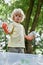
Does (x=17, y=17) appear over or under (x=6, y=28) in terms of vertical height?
over

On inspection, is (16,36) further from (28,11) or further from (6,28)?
(28,11)

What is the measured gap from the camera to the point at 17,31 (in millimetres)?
2506

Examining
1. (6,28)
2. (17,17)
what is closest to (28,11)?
(17,17)

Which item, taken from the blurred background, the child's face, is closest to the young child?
the child's face

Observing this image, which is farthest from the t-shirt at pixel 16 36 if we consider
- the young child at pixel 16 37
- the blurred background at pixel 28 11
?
the blurred background at pixel 28 11

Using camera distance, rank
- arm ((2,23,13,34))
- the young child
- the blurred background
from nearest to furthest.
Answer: arm ((2,23,13,34)) < the young child < the blurred background

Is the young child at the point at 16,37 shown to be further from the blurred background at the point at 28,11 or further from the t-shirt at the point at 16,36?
the blurred background at the point at 28,11

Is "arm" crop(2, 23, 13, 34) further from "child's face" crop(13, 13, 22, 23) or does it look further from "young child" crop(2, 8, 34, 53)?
"child's face" crop(13, 13, 22, 23)

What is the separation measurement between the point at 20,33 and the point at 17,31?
0.04 m

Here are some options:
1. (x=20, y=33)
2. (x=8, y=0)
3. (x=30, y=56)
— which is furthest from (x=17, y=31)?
(x=8, y=0)

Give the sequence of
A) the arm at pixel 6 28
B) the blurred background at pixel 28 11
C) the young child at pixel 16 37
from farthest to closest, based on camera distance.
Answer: the blurred background at pixel 28 11, the young child at pixel 16 37, the arm at pixel 6 28

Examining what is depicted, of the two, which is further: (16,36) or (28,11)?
(28,11)

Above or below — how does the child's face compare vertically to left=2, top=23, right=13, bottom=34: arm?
above

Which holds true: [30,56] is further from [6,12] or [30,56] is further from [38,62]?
[6,12]
